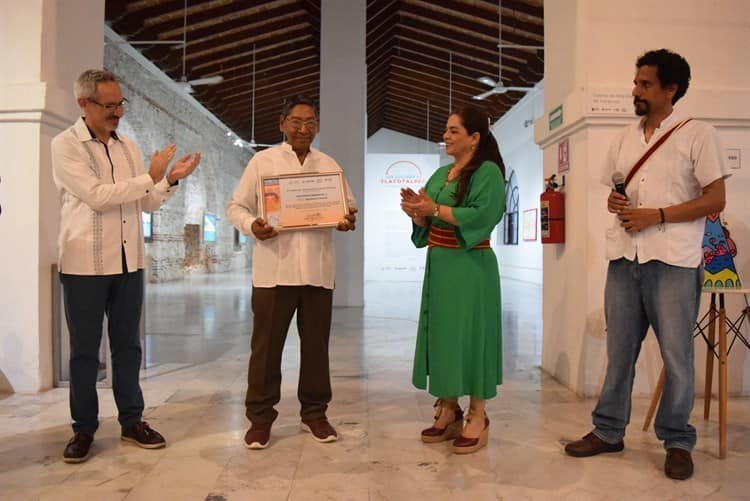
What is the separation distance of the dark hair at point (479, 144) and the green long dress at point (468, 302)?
0.13 feet

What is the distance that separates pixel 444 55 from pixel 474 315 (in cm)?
1216

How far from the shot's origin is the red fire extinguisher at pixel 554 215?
3.87 metres

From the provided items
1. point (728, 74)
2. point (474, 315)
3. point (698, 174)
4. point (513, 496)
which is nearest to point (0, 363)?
point (474, 315)

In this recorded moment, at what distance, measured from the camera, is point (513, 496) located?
2.22 meters

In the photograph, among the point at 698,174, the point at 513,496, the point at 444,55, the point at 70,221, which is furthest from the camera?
the point at 444,55

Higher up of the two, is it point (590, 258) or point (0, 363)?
point (590, 258)

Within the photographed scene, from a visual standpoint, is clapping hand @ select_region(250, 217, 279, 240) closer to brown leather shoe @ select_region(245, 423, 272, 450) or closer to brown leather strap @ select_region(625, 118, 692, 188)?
brown leather shoe @ select_region(245, 423, 272, 450)

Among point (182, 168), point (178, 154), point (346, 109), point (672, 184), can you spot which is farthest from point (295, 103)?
point (178, 154)

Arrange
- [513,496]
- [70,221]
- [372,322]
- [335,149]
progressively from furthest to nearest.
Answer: [335,149], [372,322], [70,221], [513,496]

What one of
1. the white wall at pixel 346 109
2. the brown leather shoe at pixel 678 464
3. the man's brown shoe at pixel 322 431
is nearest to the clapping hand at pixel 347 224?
the man's brown shoe at pixel 322 431

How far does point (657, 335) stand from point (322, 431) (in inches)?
60.3

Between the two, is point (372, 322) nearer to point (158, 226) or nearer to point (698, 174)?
point (698, 174)

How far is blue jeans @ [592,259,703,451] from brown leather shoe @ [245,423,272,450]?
147 centimetres

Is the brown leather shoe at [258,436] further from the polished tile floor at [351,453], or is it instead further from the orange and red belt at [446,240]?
the orange and red belt at [446,240]
